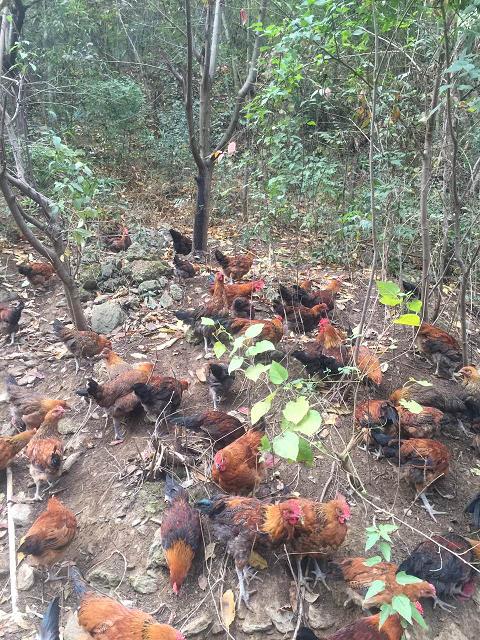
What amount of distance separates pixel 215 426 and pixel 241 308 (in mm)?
2662

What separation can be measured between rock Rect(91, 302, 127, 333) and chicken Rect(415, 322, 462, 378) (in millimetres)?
4516

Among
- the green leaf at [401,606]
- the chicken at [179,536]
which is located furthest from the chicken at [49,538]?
the green leaf at [401,606]

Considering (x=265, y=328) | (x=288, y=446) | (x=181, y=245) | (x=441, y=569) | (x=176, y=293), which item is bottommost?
(x=441, y=569)

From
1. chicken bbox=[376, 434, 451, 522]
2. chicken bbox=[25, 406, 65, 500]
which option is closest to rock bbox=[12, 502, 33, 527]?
chicken bbox=[25, 406, 65, 500]

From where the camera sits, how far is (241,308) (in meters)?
7.14

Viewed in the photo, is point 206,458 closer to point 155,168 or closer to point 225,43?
point 155,168

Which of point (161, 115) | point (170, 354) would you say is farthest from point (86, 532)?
point (161, 115)

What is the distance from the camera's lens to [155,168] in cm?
1502

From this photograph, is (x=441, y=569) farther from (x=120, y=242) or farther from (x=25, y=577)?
(x=120, y=242)

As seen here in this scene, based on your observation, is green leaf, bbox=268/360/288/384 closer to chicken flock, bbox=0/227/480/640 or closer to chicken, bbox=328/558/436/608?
chicken flock, bbox=0/227/480/640

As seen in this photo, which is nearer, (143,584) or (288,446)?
(288,446)

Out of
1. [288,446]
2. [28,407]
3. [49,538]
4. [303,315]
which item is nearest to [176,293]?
[303,315]

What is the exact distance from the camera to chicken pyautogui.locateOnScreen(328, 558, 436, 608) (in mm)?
3406

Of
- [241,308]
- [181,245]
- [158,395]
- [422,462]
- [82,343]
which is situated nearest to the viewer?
[422,462]
